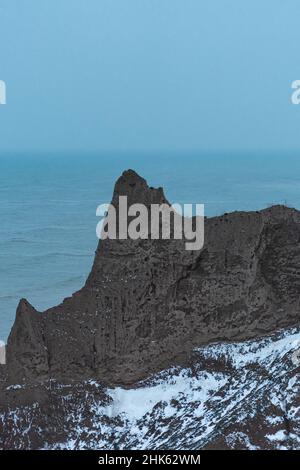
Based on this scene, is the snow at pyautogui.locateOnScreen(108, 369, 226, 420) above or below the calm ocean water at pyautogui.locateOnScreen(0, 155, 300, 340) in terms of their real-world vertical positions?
below

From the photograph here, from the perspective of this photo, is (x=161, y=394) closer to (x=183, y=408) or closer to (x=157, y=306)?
(x=183, y=408)

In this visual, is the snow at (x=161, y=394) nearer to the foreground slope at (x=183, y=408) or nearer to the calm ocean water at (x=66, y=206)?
the foreground slope at (x=183, y=408)

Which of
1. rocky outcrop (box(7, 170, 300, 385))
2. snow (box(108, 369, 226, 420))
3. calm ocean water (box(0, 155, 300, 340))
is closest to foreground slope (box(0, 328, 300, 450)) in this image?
Answer: snow (box(108, 369, 226, 420))

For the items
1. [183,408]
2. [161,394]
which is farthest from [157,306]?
[183,408]

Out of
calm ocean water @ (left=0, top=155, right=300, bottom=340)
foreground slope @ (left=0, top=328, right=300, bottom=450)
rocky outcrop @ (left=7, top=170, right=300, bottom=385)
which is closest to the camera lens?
foreground slope @ (left=0, top=328, right=300, bottom=450)

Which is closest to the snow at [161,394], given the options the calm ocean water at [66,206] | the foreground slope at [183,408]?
the foreground slope at [183,408]

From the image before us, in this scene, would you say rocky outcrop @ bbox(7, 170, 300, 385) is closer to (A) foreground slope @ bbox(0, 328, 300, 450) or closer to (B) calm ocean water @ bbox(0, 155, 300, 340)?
(A) foreground slope @ bbox(0, 328, 300, 450)

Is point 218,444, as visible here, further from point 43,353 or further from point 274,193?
point 274,193
